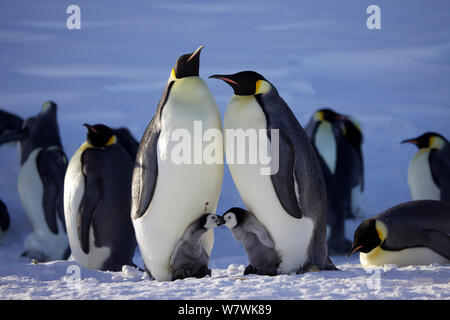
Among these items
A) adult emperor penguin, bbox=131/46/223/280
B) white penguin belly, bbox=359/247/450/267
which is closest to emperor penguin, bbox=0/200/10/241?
adult emperor penguin, bbox=131/46/223/280

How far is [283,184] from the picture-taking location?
3.11 metres

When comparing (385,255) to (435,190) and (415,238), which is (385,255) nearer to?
(415,238)

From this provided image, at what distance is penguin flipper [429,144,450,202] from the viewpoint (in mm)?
6070

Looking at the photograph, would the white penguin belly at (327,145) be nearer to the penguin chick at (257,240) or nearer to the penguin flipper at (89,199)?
the penguin flipper at (89,199)

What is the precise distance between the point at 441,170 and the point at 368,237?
248cm

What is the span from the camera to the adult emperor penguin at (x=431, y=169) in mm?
6082

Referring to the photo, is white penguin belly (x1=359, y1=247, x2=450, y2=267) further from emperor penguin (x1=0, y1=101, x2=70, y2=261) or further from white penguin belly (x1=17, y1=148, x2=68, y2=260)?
white penguin belly (x1=17, y1=148, x2=68, y2=260)

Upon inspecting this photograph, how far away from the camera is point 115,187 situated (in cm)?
413

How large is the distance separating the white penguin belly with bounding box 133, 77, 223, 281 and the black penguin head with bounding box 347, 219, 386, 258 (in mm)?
1132

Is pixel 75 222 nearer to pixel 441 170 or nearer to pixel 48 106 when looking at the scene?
pixel 48 106

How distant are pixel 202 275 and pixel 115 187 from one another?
120cm


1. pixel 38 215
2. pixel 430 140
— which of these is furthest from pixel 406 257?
pixel 38 215

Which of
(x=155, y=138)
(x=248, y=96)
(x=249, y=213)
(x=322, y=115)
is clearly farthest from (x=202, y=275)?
(x=322, y=115)

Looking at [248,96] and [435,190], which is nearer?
[248,96]
